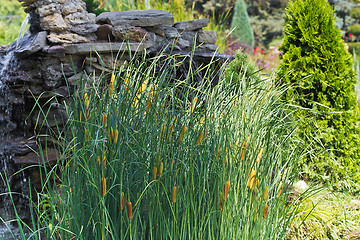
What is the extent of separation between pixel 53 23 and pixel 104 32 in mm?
544

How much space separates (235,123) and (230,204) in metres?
0.52

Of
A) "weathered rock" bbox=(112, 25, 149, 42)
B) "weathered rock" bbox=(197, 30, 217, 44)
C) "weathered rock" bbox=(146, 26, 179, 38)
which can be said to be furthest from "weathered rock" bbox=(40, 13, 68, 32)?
"weathered rock" bbox=(197, 30, 217, 44)

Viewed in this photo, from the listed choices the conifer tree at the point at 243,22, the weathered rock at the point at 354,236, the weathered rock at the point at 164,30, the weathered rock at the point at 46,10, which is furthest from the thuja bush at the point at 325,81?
the conifer tree at the point at 243,22

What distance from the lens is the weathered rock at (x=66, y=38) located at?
12.0ft

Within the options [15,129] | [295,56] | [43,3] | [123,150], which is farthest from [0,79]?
[295,56]

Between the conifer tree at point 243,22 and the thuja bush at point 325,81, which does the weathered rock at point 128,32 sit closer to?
the thuja bush at point 325,81

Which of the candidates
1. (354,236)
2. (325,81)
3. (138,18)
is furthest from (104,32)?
(354,236)

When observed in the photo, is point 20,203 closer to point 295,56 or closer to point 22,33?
point 22,33

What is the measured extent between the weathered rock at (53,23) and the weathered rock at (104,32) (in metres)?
0.38

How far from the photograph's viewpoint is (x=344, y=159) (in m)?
3.45

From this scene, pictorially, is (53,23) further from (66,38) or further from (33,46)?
(33,46)

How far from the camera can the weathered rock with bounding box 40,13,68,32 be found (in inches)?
145

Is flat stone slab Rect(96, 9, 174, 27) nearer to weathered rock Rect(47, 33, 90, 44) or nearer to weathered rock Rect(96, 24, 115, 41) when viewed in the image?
weathered rock Rect(96, 24, 115, 41)

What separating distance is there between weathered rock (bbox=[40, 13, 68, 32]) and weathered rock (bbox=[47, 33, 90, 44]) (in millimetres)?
64
